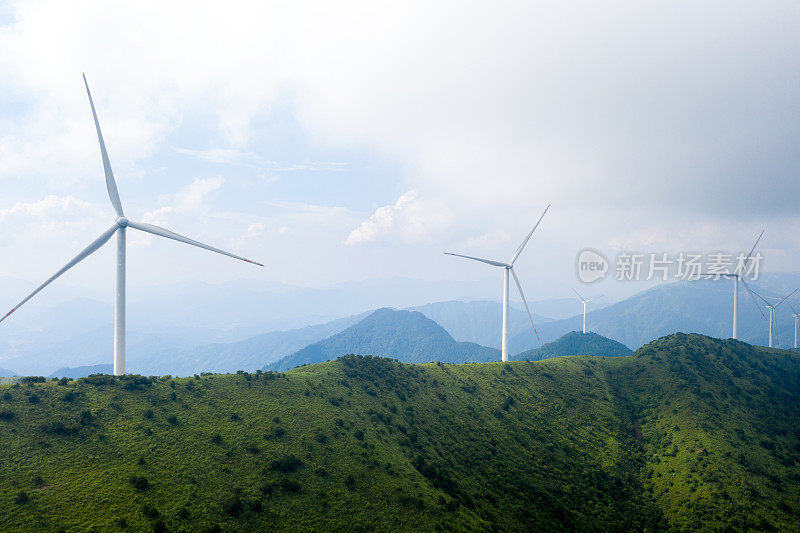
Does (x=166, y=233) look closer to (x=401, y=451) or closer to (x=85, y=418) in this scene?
(x=85, y=418)

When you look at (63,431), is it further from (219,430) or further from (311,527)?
(311,527)

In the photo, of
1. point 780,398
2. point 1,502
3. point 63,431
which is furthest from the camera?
point 780,398

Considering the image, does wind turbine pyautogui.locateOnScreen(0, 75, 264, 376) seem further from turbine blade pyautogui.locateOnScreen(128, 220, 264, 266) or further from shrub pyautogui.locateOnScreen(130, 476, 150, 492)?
shrub pyautogui.locateOnScreen(130, 476, 150, 492)

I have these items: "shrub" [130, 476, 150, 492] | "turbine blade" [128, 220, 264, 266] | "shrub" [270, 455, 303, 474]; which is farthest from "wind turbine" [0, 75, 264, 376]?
"shrub" [270, 455, 303, 474]

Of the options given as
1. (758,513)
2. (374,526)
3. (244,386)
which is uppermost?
(244,386)

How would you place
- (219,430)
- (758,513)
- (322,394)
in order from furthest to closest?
(322,394), (758,513), (219,430)

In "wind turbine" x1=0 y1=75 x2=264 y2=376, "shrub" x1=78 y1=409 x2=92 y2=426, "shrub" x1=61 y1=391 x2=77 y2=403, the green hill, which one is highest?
"wind turbine" x1=0 y1=75 x2=264 y2=376

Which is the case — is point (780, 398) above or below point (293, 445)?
below

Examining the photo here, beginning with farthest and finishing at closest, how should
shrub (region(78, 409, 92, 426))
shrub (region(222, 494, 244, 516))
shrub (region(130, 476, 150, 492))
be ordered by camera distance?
shrub (region(78, 409, 92, 426)), shrub (region(222, 494, 244, 516)), shrub (region(130, 476, 150, 492))

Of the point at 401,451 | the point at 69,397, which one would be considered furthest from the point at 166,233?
the point at 401,451

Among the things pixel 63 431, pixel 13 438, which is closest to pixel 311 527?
pixel 63 431
